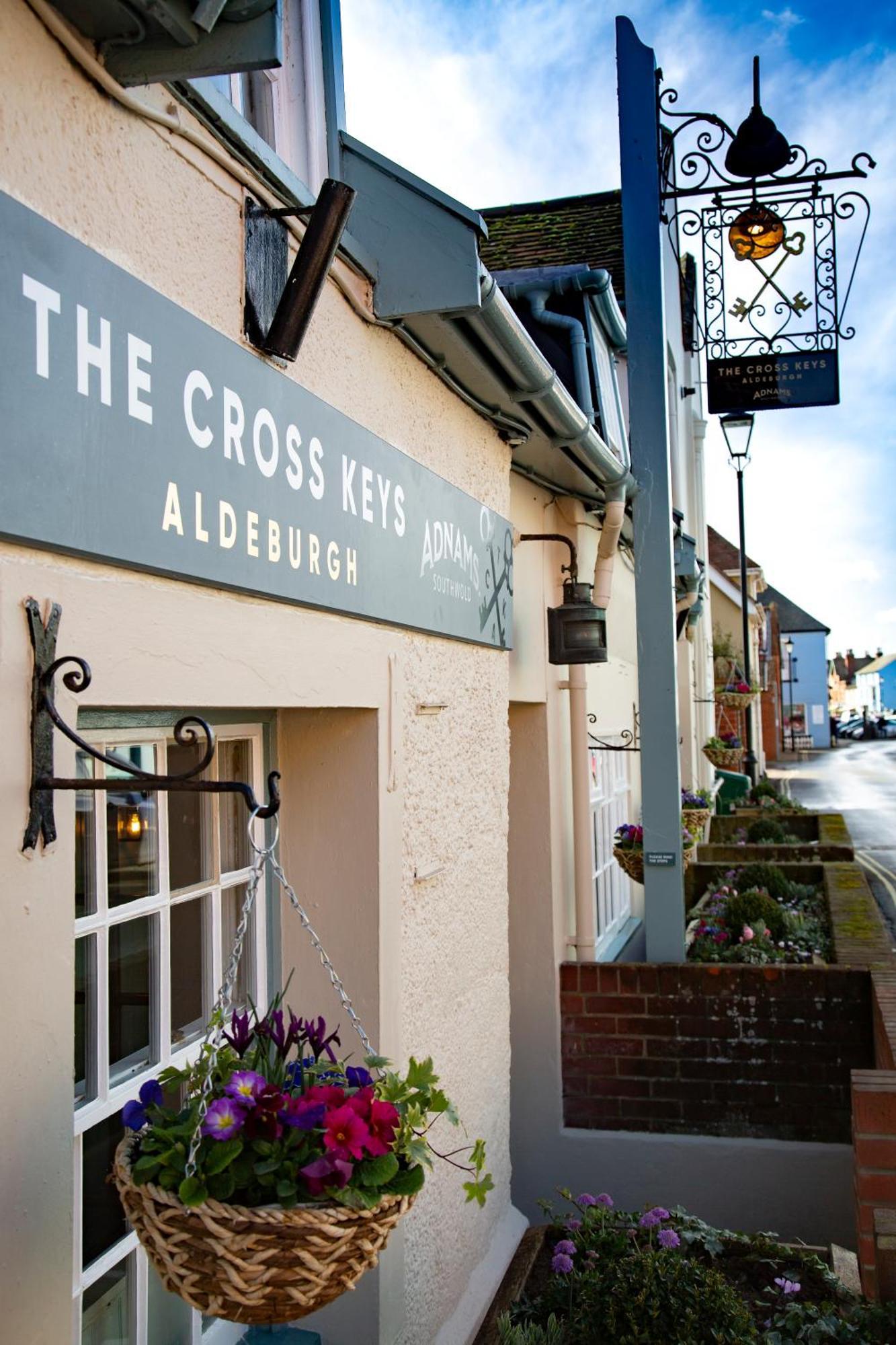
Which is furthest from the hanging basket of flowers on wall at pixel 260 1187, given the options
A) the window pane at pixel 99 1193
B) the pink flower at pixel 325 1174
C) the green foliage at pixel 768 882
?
the green foliage at pixel 768 882

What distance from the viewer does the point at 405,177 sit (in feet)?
11.1

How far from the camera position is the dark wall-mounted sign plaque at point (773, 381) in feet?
21.5

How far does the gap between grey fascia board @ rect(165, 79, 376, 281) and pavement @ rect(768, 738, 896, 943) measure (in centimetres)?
859

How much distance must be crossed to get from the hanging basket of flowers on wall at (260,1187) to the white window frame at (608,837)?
5.40 meters

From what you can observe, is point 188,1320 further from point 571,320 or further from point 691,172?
point 691,172

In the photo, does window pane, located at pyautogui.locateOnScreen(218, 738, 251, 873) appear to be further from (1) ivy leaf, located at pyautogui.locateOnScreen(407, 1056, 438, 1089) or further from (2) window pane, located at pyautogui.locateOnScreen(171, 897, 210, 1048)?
(1) ivy leaf, located at pyautogui.locateOnScreen(407, 1056, 438, 1089)

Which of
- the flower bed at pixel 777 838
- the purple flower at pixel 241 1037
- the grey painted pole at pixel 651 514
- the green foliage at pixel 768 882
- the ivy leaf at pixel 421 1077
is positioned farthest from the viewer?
the flower bed at pixel 777 838

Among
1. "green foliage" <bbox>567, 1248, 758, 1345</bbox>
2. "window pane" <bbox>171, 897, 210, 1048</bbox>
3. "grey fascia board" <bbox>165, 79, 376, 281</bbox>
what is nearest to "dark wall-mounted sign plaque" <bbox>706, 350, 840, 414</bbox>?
"grey fascia board" <bbox>165, 79, 376, 281</bbox>

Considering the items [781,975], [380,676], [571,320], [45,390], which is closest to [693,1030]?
[781,975]

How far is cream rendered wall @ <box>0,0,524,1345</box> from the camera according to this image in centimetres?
187

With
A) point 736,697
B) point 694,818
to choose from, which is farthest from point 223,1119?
point 736,697

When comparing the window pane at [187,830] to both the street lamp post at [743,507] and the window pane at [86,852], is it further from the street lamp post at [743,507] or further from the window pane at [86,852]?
the street lamp post at [743,507]

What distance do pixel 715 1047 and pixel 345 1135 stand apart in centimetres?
424

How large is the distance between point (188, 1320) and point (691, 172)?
582cm
